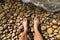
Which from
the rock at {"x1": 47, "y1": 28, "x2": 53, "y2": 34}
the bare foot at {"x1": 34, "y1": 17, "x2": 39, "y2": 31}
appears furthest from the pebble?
the bare foot at {"x1": 34, "y1": 17, "x2": 39, "y2": 31}

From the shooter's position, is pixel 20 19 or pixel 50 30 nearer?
pixel 50 30

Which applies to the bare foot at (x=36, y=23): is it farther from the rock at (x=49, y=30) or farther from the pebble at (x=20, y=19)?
the rock at (x=49, y=30)

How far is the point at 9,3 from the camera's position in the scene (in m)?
6.45

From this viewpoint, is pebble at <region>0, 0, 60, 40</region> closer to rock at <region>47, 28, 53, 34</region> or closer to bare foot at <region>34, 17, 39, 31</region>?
rock at <region>47, 28, 53, 34</region>

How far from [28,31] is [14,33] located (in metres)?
0.43

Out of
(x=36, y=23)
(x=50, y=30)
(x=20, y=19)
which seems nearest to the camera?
(x=50, y=30)

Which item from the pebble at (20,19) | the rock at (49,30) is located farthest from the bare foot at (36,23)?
the rock at (49,30)

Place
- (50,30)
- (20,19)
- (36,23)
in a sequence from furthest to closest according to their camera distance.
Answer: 1. (20,19)
2. (36,23)
3. (50,30)

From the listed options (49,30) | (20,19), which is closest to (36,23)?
(49,30)

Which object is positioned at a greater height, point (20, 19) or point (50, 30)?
point (20, 19)

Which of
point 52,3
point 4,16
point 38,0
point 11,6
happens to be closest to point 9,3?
point 11,6

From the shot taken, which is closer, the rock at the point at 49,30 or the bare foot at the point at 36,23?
the rock at the point at 49,30

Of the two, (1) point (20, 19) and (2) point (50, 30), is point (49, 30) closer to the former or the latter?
(2) point (50, 30)

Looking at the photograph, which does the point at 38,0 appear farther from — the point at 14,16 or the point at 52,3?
the point at 14,16
